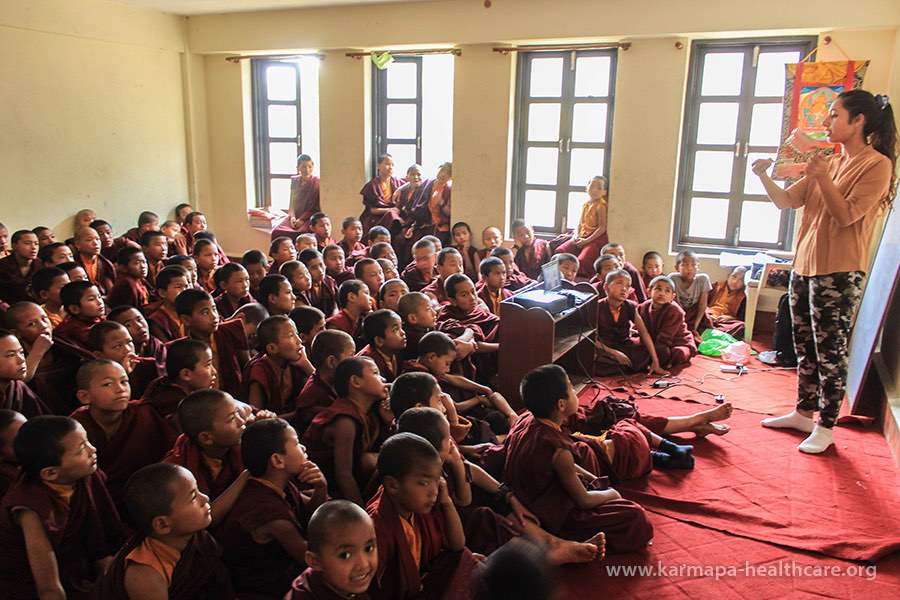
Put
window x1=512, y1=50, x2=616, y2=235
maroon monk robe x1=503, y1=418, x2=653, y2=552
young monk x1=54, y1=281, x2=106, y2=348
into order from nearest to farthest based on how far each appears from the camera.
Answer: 1. maroon monk robe x1=503, y1=418, x2=653, y2=552
2. young monk x1=54, y1=281, x2=106, y2=348
3. window x1=512, y1=50, x2=616, y2=235

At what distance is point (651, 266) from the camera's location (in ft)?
23.4

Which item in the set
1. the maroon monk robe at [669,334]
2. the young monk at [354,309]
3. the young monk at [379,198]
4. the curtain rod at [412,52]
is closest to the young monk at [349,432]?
the young monk at [354,309]

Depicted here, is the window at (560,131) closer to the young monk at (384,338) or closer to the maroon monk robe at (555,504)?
the young monk at (384,338)

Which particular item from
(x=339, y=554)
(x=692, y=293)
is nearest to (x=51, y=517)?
(x=339, y=554)

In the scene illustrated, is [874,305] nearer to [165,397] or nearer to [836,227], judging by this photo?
[836,227]

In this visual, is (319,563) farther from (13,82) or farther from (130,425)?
(13,82)

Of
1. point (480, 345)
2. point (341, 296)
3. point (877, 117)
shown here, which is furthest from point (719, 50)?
point (341, 296)

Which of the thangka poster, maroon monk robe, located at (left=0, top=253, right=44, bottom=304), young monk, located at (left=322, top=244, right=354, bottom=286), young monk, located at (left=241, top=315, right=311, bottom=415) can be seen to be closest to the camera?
young monk, located at (left=241, top=315, right=311, bottom=415)

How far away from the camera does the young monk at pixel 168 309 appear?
4371mm

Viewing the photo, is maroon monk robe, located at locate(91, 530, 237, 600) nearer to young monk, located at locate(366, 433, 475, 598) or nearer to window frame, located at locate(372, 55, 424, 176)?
young monk, located at locate(366, 433, 475, 598)

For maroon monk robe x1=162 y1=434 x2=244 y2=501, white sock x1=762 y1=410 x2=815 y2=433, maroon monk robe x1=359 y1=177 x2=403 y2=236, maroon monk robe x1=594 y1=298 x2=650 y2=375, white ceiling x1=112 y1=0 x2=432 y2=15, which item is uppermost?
white ceiling x1=112 y1=0 x2=432 y2=15

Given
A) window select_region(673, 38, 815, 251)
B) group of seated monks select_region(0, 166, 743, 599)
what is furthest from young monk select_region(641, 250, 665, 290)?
group of seated monks select_region(0, 166, 743, 599)

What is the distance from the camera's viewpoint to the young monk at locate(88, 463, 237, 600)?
2.11 metres

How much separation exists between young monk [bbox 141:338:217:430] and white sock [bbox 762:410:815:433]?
348 cm
